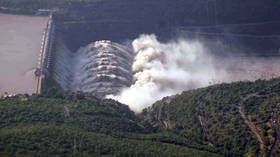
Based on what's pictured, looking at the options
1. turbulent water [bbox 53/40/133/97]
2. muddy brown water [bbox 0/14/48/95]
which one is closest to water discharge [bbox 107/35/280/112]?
turbulent water [bbox 53/40/133/97]

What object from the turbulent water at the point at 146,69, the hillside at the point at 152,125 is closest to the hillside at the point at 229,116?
the hillside at the point at 152,125

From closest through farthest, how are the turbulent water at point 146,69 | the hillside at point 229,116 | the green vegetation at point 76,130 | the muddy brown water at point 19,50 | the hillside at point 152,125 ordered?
the green vegetation at point 76,130, the hillside at point 152,125, the hillside at point 229,116, the muddy brown water at point 19,50, the turbulent water at point 146,69

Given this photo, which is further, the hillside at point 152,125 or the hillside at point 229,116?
the hillside at point 229,116

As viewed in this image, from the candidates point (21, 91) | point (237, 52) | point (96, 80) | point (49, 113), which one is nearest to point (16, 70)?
point (21, 91)

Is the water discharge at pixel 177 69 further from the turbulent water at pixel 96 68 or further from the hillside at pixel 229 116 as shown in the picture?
the hillside at pixel 229 116

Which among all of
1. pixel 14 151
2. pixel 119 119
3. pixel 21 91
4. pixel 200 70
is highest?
pixel 200 70

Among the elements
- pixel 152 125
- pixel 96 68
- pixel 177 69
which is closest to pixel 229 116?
pixel 152 125

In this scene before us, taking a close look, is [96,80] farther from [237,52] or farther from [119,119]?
[237,52]

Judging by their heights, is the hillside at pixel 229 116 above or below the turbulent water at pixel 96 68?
below
